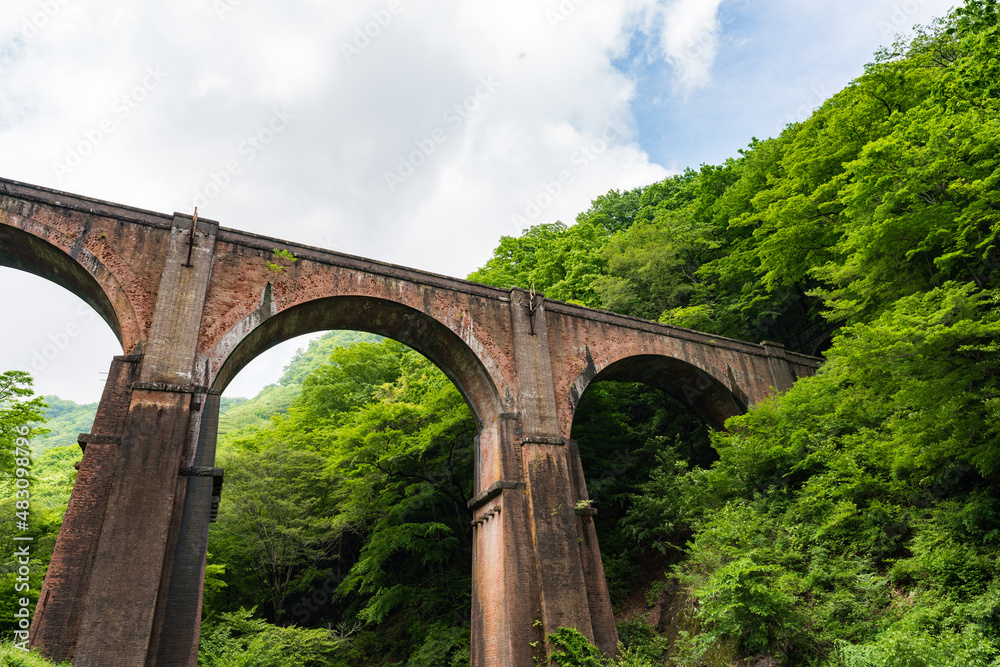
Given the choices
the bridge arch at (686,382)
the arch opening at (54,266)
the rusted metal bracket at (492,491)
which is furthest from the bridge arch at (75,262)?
the bridge arch at (686,382)

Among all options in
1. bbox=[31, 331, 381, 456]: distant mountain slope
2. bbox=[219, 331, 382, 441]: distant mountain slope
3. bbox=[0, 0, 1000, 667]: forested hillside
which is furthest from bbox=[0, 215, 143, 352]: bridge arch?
bbox=[31, 331, 381, 456]: distant mountain slope

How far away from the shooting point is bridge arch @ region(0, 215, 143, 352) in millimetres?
10031

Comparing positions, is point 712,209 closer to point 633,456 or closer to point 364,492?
point 633,456

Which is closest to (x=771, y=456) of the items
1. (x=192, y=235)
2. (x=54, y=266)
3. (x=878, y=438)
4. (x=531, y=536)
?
(x=878, y=438)

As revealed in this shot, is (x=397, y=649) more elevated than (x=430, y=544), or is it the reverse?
(x=430, y=544)

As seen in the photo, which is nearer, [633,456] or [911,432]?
[911,432]

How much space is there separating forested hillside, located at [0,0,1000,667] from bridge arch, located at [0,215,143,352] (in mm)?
5940

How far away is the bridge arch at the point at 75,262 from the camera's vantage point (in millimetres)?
10031

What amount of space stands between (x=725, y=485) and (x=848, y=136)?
978 cm

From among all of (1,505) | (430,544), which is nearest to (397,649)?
(430,544)

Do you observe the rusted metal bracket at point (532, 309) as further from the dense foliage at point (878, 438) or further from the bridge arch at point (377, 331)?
the dense foliage at point (878, 438)

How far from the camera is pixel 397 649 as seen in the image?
1509cm

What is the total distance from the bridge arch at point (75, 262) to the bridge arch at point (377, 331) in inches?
62.7

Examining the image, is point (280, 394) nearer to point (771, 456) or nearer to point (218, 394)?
point (218, 394)
